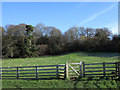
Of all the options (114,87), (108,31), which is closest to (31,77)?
(114,87)

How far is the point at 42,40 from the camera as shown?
4556 cm

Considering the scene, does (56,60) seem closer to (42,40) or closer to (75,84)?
(75,84)

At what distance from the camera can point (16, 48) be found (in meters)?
42.8

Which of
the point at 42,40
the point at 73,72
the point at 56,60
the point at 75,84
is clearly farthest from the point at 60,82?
the point at 42,40

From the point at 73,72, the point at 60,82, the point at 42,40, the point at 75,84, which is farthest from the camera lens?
the point at 42,40

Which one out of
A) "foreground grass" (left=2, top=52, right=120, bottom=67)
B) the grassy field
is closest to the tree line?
"foreground grass" (left=2, top=52, right=120, bottom=67)

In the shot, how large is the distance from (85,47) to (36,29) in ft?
70.7

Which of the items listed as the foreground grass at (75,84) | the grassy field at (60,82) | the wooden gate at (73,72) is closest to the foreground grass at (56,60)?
the grassy field at (60,82)

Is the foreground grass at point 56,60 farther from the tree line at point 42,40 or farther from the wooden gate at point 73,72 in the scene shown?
the tree line at point 42,40

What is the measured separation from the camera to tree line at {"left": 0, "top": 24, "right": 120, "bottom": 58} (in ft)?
136

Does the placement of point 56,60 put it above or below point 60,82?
below

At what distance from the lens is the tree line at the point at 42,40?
41500mm

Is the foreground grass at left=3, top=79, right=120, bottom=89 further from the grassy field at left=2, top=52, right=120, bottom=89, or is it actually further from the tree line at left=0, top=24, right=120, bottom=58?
the tree line at left=0, top=24, right=120, bottom=58

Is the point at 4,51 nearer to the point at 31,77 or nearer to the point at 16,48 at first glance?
the point at 16,48
